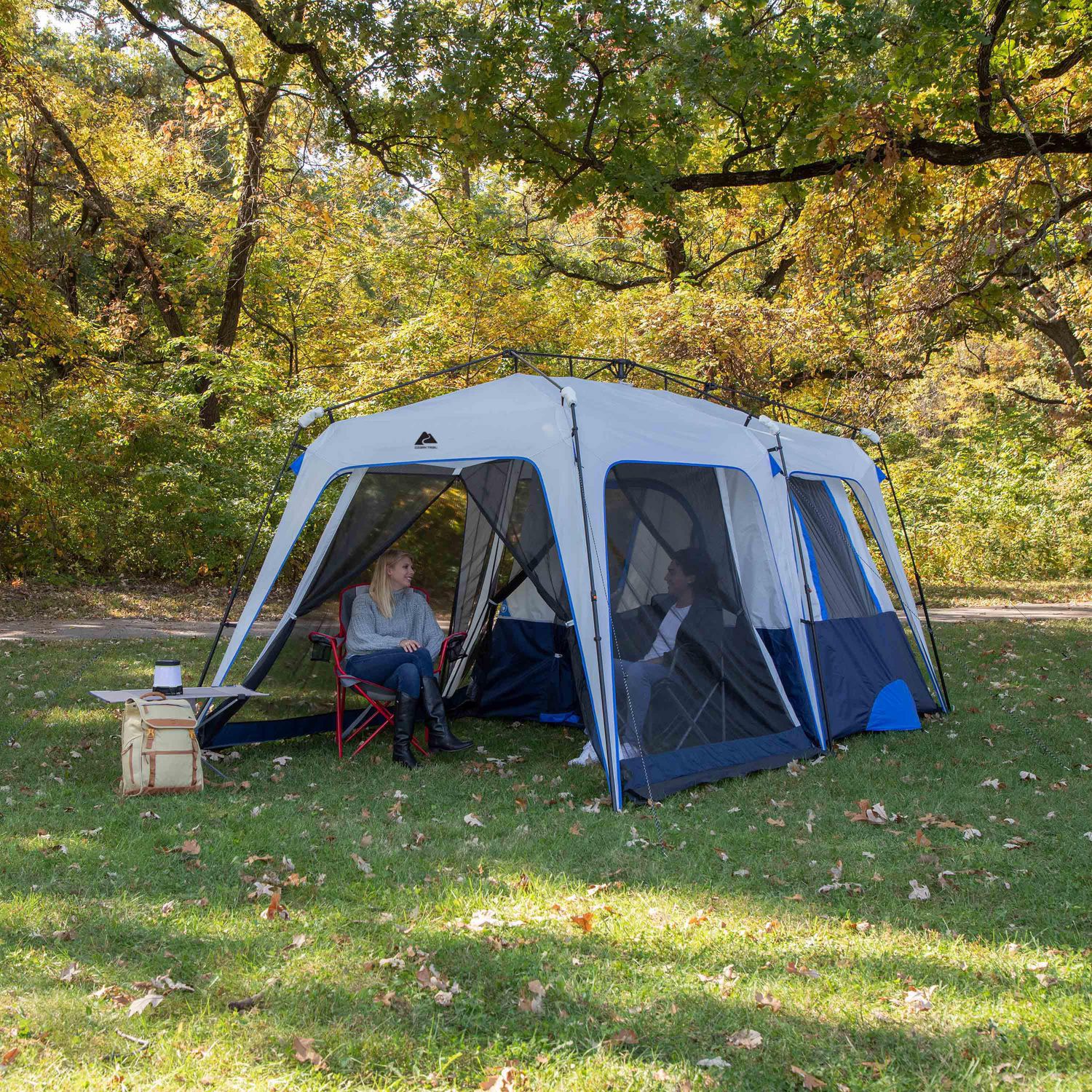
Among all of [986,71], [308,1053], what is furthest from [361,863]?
[986,71]

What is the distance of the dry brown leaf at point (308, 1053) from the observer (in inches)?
102

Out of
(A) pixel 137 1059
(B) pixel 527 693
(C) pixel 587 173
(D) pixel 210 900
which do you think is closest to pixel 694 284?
(C) pixel 587 173

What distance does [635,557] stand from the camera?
18.0 ft

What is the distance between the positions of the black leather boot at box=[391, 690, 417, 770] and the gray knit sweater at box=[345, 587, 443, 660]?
375 mm

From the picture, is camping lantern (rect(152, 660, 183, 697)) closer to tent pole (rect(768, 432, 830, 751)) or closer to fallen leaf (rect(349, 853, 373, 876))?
fallen leaf (rect(349, 853, 373, 876))

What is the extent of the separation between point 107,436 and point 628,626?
9.27m

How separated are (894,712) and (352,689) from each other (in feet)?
10.6

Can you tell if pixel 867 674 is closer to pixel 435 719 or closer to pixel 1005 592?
pixel 435 719

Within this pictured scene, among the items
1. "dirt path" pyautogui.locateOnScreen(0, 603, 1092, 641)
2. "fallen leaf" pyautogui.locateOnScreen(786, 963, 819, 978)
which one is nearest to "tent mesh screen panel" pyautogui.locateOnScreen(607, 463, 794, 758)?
"fallen leaf" pyautogui.locateOnScreen(786, 963, 819, 978)

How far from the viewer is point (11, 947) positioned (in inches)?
123

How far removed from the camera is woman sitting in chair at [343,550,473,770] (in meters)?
5.64

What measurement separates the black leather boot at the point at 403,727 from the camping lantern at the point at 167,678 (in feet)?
3.67

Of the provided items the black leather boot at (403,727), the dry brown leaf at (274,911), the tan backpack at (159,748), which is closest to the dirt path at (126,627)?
the black leather boot at (403,727)

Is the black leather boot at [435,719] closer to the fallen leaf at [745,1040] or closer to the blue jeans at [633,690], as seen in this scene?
the blue jeans at [633,690]
